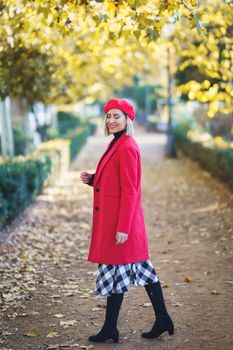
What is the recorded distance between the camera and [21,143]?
17641 mm

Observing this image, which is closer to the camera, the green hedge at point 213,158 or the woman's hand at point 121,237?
the woman's hand at point 121,237

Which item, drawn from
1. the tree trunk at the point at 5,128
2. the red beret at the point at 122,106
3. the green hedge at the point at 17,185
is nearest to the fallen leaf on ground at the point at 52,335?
the red beret at the point at 122,106

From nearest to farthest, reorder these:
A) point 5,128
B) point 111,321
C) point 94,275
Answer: point 111,321, point 94,275, point 5,128

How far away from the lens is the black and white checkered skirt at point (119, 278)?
13.8ft

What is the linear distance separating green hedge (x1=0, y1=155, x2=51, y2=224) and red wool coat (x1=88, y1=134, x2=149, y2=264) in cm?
360

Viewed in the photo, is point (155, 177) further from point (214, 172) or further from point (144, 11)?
point (144, 11)

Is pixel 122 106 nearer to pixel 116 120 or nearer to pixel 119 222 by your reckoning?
pixel 116 120

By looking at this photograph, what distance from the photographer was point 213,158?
536 inches

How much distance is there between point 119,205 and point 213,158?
Result: 32.2ft

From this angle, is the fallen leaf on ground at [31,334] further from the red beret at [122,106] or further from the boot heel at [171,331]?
the red beret at [122,106]

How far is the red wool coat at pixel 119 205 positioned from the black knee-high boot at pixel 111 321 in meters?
0.33

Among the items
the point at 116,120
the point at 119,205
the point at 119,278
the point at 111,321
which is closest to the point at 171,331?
the point at 111,321

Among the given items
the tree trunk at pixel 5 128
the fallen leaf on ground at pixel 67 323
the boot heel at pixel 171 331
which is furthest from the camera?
the tree trunk at pixel 5 128

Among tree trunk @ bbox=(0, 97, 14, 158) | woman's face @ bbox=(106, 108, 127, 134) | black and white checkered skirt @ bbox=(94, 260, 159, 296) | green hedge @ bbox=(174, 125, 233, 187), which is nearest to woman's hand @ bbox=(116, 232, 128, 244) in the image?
black and white checkered skirt @ bbox=(94, 260, 159, 296)
